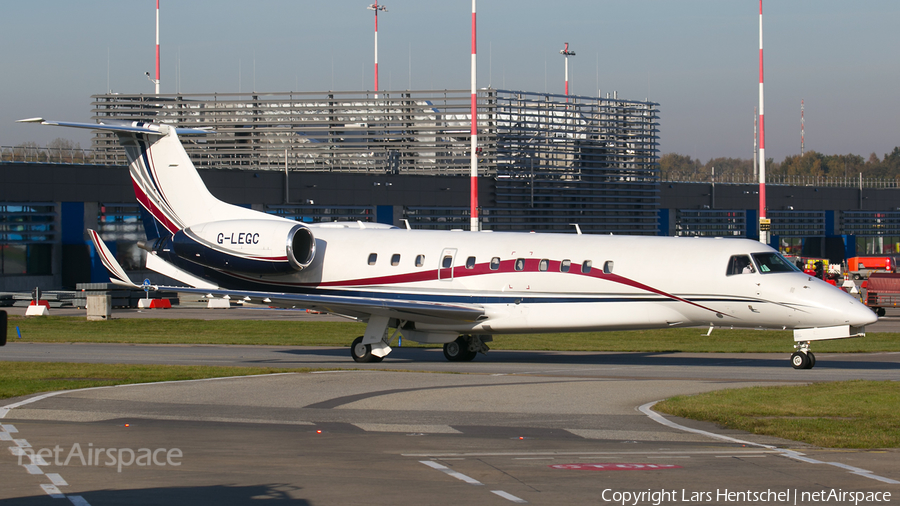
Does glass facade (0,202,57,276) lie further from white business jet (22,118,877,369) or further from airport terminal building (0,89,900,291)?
white business jet (22,118,877,369)

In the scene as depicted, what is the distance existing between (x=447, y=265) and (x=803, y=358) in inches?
349

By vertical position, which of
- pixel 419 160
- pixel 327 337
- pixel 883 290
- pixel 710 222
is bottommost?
pixel 327 337

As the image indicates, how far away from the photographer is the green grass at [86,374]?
1864 centimetres

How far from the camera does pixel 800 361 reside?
2225 centimetres

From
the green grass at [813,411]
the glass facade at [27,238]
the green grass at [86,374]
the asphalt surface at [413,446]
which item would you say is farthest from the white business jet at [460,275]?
the glass facade at [27,238]

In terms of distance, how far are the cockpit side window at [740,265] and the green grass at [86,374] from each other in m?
9.92

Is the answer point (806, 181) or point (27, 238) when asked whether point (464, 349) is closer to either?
point (27, 238)

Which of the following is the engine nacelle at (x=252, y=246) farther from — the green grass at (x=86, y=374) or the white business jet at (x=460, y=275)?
the green grass at (x=86, y=374)

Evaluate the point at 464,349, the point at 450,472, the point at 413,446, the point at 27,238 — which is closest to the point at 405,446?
the point at 413,446

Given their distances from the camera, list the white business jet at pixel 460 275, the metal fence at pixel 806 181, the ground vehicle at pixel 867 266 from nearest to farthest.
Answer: the white business jet at pixel 460 275, the ground vehicle at pixel 867 266, the metal fence at pixel 806 181

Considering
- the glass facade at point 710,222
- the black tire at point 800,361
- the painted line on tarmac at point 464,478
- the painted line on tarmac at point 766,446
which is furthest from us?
the glass facade at point 710,222

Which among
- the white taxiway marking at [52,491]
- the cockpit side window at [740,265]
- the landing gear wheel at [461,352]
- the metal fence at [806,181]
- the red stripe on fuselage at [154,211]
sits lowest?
the landing gear wheel at [461,352]

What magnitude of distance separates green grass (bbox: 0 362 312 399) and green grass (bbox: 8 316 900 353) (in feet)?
29.2

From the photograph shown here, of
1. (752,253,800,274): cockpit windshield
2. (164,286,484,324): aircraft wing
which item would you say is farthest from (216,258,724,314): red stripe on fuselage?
(752,253,800,274): cockpit windshield
